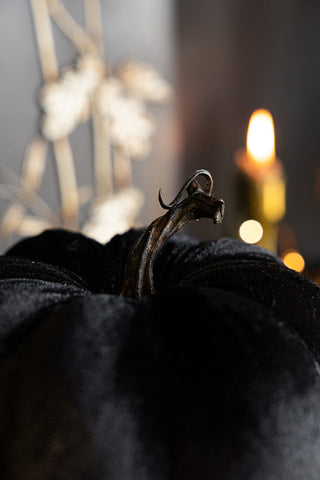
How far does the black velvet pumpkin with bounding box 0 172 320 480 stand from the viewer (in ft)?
0.68

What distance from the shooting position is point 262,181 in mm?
833

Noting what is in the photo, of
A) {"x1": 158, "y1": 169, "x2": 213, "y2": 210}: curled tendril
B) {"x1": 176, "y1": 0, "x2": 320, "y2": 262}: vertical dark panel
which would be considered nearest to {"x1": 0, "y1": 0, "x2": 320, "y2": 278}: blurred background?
{"x1": 176, "y1": 0, "x2": 320, "y2": 262}: vertical dark panel

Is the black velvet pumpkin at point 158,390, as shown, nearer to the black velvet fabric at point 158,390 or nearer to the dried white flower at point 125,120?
the black velvet fabric at point 158,390

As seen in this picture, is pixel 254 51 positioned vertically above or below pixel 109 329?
below

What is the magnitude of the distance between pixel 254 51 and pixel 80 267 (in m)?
0.83

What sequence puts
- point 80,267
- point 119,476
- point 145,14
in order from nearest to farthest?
point 119,476, point 80,267, point 145,14

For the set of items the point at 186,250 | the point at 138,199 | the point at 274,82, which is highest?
the point at 186,250

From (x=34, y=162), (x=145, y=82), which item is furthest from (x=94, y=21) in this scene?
(x=34, y=162)

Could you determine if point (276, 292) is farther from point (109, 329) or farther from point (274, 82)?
point (274, 82)

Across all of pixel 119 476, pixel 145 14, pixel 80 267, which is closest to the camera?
pixel 119 476

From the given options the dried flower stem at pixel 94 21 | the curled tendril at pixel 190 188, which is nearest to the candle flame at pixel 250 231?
the dried flower stem at pixel 94 21

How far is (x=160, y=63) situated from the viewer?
107cm

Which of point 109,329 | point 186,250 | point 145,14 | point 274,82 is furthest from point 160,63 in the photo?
point 109,329

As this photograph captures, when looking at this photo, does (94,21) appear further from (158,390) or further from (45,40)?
(158,390)
